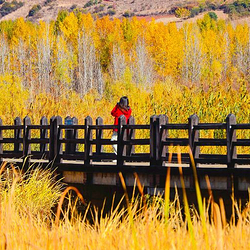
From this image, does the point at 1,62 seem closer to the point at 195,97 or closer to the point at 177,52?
the point at 177,52

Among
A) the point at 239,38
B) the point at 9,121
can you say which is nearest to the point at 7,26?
the point at 239,38

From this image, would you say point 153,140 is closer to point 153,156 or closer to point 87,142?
point 153,156

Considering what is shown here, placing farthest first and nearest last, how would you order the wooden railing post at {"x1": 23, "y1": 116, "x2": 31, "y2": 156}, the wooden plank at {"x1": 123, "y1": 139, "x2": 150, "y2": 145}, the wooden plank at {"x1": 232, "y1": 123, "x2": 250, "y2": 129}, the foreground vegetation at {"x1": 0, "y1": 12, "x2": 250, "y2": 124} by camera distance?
the foreground vegetation at {"x1": 0, "y1": 12, "x2": 250, "y2": 124} → the wooden railing post at {"x1": 23, "y1": 116, "x2": 31, "y2": 156} → the wooden plank at {"x1": 123, "y1": 139, "x2": 150, "y2": 145} → the wooden plank at {"x1": 232, "y1": 123, "x2": 250, "y2": 129}

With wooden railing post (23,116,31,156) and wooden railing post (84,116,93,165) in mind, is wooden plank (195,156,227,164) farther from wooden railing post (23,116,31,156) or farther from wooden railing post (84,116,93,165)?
wooden railing post (23,116,31,156)

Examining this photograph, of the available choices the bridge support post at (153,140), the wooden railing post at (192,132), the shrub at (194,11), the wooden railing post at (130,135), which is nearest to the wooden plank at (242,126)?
the wooden railing post at (192,132)

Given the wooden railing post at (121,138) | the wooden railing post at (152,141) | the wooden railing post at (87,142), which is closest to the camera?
the wooden railing post at (152,141)

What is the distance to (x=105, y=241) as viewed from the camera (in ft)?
22.1

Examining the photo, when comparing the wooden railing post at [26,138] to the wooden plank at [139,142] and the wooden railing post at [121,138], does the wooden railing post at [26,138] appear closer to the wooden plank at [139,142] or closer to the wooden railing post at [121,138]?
the wooden railing post at [121,138]

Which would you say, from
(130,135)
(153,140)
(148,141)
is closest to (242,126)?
(153,140)

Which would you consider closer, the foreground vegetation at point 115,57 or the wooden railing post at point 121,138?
the wooden railing post at point 121,138

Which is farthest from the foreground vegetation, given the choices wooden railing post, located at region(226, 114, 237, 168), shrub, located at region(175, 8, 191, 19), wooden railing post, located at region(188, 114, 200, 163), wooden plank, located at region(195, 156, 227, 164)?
shrub, located at region(175, 8, 191, 19)

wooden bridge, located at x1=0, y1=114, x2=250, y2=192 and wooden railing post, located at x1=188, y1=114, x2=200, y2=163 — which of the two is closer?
wooden bridge, located at x1=0, y1=114, x2=250, y2=192

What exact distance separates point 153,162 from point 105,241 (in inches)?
328

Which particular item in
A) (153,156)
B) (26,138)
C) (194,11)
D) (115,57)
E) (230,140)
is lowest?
(153,156)
